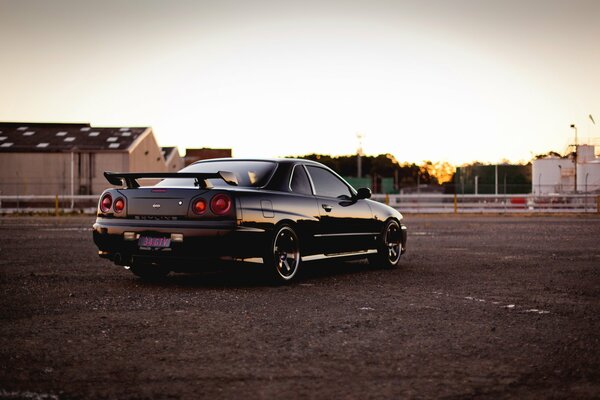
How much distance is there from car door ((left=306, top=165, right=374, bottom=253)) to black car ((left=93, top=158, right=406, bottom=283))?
0.01 metres

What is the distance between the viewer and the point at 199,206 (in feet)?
24.7

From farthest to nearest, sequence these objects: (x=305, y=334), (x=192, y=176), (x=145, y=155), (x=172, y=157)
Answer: (x=172, y=157) < (x=145, y=155) < (x=192, y=176) < (x=305, y=334)

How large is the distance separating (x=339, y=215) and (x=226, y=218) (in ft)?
6.75

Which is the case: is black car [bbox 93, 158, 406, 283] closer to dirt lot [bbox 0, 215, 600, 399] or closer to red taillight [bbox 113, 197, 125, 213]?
red taillight [bbox 113, 197, 125, 213]

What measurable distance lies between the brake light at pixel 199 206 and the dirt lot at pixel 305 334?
1.97ft

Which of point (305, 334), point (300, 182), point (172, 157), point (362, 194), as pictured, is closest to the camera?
point (305, 334)

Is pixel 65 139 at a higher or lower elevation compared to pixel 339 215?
higher

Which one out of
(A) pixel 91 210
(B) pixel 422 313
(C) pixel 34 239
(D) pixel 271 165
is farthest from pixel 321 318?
(A) pixel 91 210

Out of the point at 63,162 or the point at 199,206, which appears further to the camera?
the point at 63,162

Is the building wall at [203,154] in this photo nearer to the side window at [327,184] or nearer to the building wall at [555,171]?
the building wall at [555,171]

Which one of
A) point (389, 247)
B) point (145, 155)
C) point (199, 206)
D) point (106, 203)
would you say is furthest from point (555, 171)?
point (199, 206)

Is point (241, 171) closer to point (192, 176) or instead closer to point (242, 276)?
point (192, 176)

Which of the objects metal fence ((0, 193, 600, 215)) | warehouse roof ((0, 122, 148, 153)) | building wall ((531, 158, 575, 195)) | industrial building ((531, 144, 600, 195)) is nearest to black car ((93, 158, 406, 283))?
metal fence ((0, 193, 600, 215))

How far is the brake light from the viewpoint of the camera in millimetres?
7496
